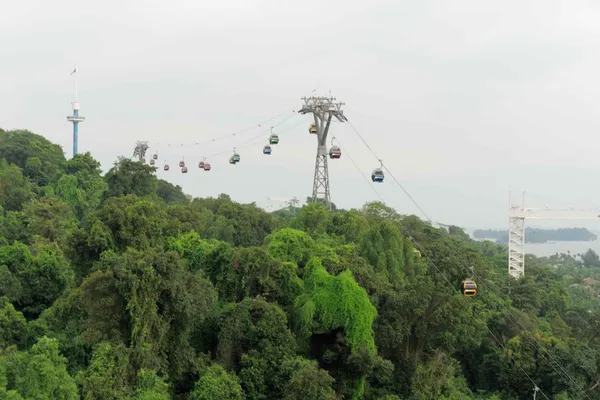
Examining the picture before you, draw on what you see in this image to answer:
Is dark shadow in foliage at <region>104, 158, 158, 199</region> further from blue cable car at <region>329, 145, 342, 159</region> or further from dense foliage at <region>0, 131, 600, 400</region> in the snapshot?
blue cable car at <region>329, 145, 342, 159</region>

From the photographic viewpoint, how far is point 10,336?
926 inches

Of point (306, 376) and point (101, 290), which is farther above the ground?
point (101, 290)

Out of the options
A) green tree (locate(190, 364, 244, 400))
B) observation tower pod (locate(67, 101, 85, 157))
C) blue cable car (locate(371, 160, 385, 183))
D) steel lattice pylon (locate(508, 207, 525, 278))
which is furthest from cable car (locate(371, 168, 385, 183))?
observation tower pod (locate(67, 101, 85, 157))

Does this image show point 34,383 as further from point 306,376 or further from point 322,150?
point 322,150

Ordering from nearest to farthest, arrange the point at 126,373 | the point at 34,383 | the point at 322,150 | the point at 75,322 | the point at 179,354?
the point at 34,383 → the point at 126,373 → the point at 179,354 → the point at 75,322 → the point at 322,150

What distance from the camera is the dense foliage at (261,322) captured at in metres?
20.0

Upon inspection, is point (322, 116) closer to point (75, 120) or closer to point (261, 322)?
point (261, 322)

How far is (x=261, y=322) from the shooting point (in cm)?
2288

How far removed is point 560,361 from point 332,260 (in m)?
9.53

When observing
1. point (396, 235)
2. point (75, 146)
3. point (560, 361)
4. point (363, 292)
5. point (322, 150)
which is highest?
point (75, 146)

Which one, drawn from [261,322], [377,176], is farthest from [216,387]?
[377,176]

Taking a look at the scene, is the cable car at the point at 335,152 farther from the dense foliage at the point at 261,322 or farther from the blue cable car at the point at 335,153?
the dense foliage at the point at 261,322

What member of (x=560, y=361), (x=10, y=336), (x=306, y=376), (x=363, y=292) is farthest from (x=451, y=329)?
(x=10, y=336)

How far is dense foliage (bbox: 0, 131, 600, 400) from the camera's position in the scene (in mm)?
19953
